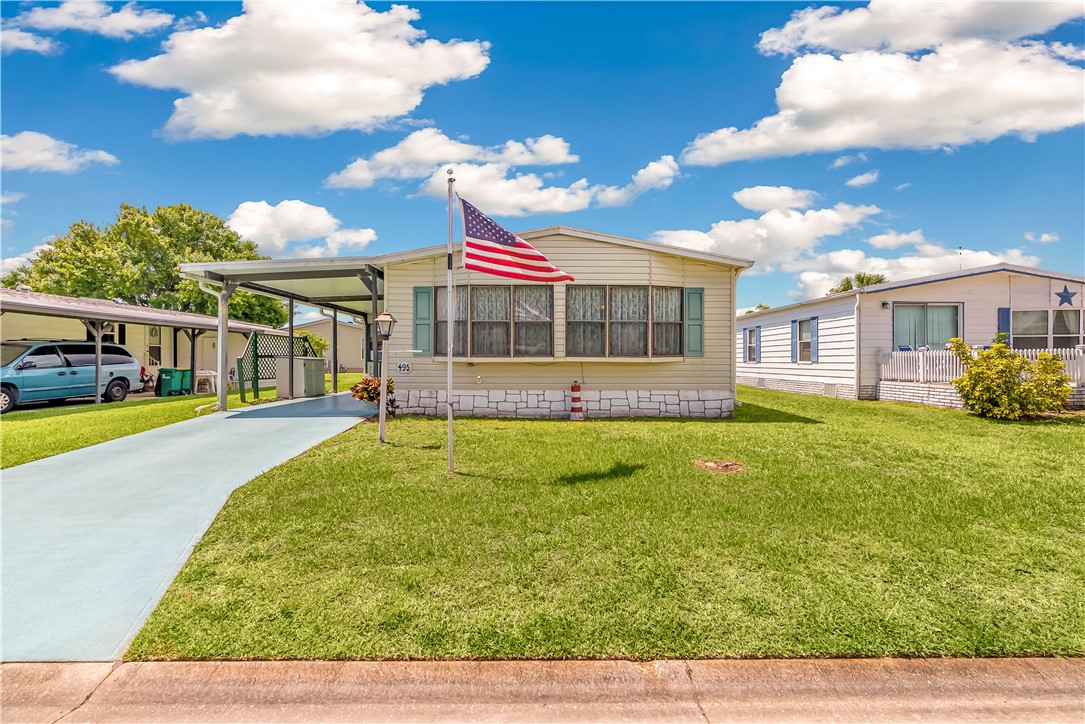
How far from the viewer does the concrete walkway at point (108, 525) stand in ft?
10.5

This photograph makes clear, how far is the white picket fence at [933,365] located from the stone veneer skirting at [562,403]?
557 centimetres

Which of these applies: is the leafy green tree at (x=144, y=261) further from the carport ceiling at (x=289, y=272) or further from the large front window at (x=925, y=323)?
the large front window at (x=925, y=323)

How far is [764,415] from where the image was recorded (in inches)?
440

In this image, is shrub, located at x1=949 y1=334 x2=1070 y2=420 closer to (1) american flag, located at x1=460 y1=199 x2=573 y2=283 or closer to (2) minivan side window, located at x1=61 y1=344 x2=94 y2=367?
(1) american flag, located at x1=460 y1=199 x2=573 y2=283

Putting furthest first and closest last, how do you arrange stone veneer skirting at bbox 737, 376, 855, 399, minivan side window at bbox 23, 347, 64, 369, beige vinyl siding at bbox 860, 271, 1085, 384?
stone veneer skirting at bbox 737, 376, 855, 399 < beige vinyl siding at bbox 860, 271, 1085, 384 < minivan side window at bbox 23, 347, 64, 369

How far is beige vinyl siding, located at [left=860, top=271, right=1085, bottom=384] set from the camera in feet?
46.3

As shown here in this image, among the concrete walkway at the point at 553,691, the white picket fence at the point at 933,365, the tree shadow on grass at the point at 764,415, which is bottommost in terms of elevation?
the concrete walkway at the point at 553,691

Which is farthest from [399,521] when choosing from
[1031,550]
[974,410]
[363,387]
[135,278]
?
[135,278]

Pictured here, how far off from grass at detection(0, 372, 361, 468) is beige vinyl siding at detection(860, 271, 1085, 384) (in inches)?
613

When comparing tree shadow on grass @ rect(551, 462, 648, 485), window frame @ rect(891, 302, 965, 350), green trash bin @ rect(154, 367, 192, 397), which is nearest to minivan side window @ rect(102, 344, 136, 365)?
green trash bin @ rect(154, 367, 192, 397)

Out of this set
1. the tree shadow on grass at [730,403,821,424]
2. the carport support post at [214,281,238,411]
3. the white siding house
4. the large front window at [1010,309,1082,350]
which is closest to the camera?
the tree shadow on grass at [730,403,821,424]

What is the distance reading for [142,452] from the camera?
7.32m

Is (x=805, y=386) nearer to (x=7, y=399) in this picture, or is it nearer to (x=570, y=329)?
(x=570, y=329)

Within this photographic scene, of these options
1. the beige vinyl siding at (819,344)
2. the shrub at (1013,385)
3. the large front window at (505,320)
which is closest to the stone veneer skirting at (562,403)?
the large front window at (505,320)
